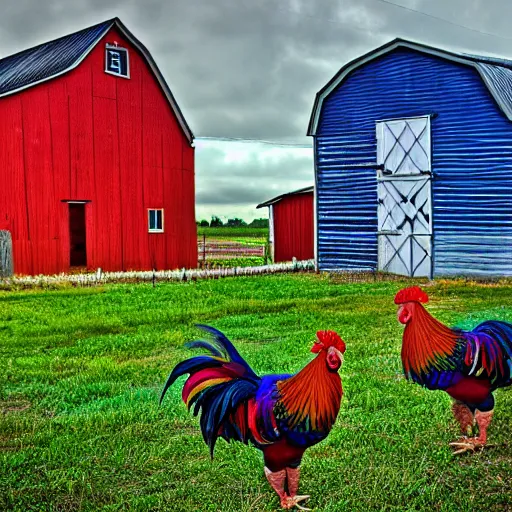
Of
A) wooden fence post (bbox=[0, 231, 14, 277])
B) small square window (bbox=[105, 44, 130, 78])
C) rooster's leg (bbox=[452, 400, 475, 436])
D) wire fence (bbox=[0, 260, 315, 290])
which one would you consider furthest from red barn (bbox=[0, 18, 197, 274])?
rooster's leg (bbox=[452, 400, 475, 436])

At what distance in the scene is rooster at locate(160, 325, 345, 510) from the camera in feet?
13.2

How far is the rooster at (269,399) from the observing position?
4.02m

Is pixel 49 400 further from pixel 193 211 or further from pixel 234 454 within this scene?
pixel 193 211

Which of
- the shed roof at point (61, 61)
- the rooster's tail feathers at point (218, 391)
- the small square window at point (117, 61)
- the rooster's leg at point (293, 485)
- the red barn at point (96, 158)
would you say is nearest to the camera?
the rooster's tail feathers at point (218, 391)

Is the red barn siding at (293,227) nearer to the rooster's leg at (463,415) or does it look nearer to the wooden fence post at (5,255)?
the wooden fence post at (5,255)

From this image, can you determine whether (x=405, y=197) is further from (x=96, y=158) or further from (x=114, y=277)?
(x=96, y=158)

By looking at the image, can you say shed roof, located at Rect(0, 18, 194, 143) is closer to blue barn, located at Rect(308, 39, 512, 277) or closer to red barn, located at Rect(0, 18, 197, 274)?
red barn, located at Rect(0, 18, 197, 274)

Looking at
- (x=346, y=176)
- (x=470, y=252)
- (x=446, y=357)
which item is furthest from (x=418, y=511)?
(x=346, y=176)

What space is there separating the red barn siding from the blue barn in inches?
222

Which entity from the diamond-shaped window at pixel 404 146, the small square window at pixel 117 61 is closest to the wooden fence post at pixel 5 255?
the small square window at pixel 117 61

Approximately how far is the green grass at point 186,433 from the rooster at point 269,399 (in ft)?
2.14

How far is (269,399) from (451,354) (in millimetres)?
1562

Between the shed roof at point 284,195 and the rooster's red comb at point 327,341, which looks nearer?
the rooster's red comb at point 327,341

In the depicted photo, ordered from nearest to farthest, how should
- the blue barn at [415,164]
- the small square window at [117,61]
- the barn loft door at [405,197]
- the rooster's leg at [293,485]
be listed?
1. the rooster's leg at [293,485]
2. the blue barn at [415,164]
3. the barn loft door at [405,197]
4. the small square window at [117,61]
